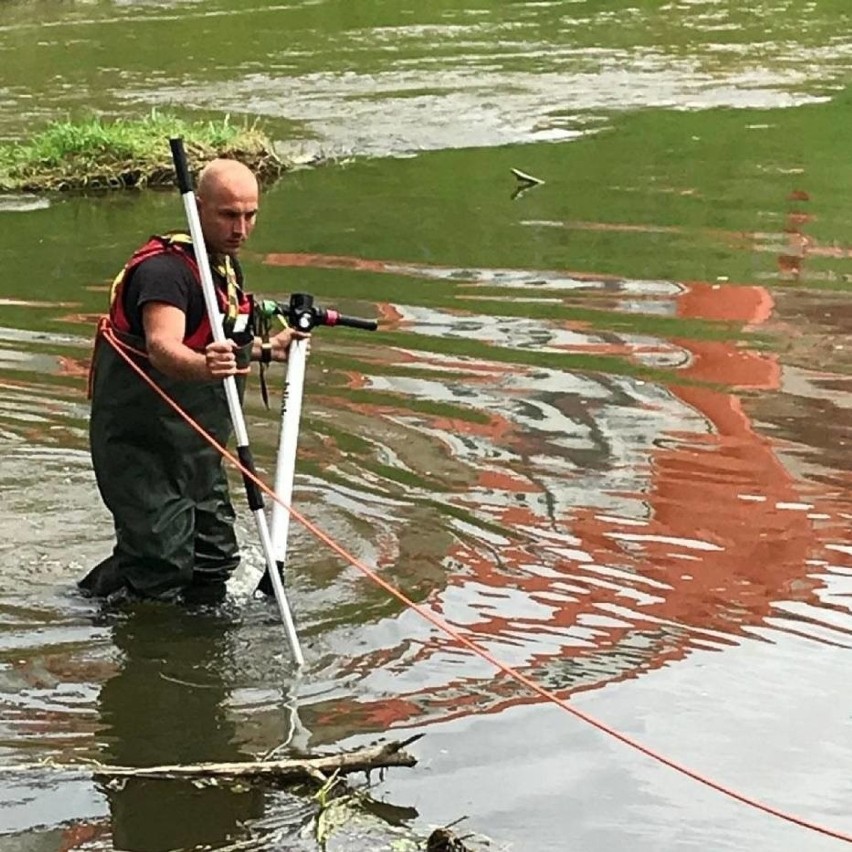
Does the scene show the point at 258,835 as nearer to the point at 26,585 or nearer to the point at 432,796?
the point at 432,796

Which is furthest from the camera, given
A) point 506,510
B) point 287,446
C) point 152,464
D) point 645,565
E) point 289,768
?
point 506,510

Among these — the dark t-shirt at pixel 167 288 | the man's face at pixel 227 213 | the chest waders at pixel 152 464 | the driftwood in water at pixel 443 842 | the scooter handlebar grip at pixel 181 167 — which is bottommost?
the driftwood in water at pixel 443 842

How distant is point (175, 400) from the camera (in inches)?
280

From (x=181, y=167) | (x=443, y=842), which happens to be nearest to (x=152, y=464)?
(x=181, y=167)

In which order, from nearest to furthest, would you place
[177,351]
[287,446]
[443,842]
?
[443,842] < [177,351] < [287,446]

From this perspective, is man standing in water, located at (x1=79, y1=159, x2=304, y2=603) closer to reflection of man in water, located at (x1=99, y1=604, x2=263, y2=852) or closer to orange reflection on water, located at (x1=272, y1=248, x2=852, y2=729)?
reflection of man in water, located at (x1=99, y1=604, x2=263, y2=852)

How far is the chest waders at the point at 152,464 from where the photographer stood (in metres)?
7.14

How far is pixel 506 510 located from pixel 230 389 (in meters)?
2.16

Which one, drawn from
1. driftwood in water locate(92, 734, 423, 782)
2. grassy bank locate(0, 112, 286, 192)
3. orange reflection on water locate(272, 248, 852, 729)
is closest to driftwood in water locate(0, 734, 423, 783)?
driftwood in water locate(92, 734, 423, 782)

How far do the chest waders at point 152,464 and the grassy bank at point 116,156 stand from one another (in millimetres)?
9675

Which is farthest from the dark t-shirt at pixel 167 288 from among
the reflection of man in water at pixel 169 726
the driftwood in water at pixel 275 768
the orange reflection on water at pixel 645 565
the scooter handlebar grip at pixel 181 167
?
the driftwood in water at pixel 275 768

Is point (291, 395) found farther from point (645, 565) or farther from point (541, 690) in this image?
point (645, 565)

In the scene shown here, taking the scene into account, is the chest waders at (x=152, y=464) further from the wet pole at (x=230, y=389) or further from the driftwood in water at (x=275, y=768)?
the driftwood in water at (x=275, y=768)

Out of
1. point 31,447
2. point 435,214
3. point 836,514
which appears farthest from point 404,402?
point 435,214
